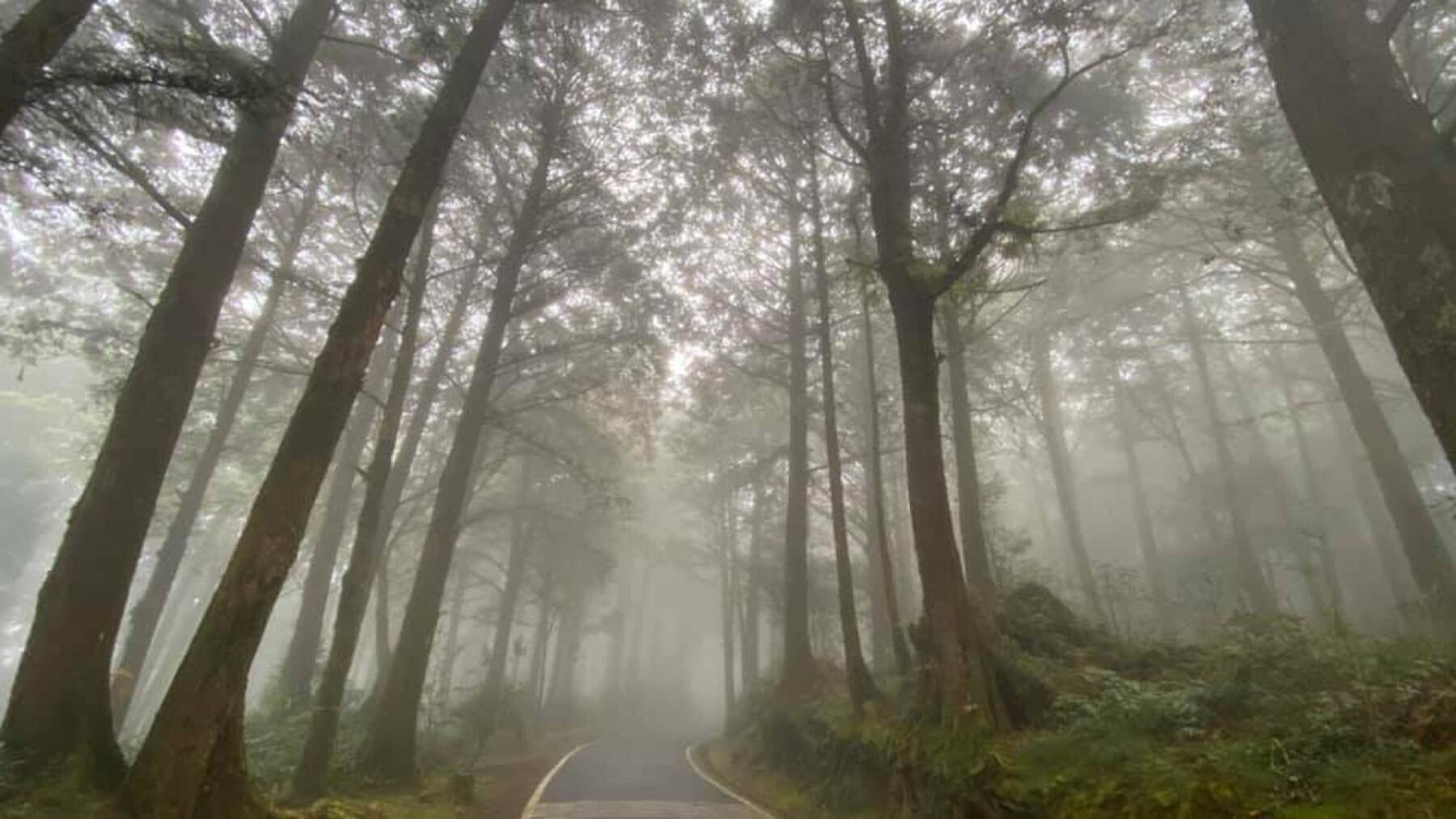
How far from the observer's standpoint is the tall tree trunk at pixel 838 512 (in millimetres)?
11461

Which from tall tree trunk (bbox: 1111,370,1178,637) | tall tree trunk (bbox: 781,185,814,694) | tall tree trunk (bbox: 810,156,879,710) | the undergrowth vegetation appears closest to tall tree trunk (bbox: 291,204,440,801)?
the undergrowth vegetation

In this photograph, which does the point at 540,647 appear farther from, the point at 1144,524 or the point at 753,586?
the point at 1144,524

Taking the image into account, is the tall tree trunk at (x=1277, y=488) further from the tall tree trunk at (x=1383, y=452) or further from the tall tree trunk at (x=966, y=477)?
the tall tree trunk at (x=966, y=477)

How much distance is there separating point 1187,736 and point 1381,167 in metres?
4.58

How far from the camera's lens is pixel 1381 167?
5.02 metres

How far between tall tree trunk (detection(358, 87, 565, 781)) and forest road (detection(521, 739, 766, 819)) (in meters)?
2.31

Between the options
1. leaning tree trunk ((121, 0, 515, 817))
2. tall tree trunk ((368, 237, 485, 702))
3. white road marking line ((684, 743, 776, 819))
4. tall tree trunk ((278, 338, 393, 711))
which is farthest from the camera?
tall tree trunk ((278, 338, 393, 711))

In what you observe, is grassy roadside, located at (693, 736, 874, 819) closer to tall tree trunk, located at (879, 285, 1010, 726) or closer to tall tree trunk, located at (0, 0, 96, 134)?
tall tree trunk, located at (879, 285, 1010, 726)

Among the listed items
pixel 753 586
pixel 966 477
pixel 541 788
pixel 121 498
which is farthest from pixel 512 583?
pixel 121 498

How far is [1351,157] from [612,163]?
10964mm

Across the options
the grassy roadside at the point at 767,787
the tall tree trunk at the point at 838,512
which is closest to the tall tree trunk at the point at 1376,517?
the tall tree trunk at the point at 838,512

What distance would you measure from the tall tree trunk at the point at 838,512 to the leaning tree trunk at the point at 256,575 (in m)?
7.90

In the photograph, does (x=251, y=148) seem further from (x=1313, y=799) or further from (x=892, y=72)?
(x=1313, y=799)

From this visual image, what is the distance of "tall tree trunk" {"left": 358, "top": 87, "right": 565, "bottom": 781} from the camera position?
1061 cm
